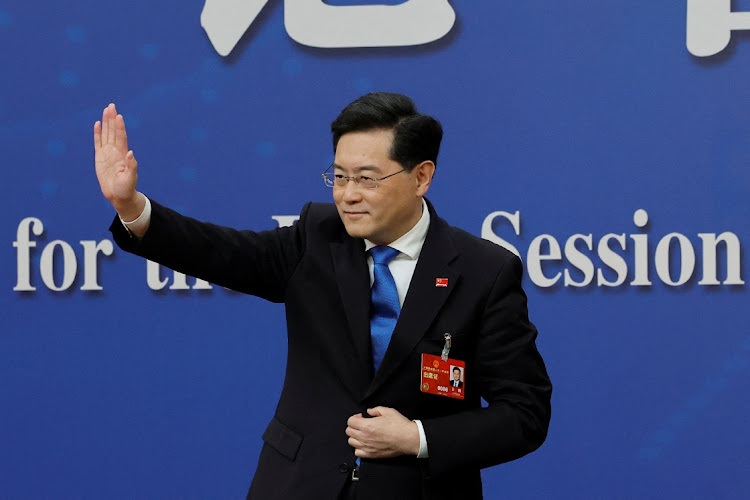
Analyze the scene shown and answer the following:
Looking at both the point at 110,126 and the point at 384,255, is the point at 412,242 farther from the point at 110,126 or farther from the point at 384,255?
the point at 110,126

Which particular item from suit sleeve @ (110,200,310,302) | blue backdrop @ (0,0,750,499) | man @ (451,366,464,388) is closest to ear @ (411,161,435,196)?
suit sleeve @ (110,200,310,302)

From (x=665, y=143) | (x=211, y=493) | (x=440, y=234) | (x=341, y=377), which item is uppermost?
(x=665, y=143)

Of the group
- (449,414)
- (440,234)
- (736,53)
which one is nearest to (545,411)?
(449,414)

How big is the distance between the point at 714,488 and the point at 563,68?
4.27ft

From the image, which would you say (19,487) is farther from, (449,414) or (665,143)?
(665,143)

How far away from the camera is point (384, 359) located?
1.58m

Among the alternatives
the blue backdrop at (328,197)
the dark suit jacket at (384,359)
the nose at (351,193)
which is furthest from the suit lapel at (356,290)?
the blue backdrop at (328,197)

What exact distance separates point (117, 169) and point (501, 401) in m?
0.73

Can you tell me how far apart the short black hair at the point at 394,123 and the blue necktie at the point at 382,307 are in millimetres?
178

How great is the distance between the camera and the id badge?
157 cm

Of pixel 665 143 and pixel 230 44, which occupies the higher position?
pixel 230 44

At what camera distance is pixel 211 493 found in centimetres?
292

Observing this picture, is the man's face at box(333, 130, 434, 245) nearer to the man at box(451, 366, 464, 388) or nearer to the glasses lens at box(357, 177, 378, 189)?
the glasses lens at box(357, 177, 378, 189)

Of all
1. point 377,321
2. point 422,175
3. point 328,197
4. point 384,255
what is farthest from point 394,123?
point 328,197
